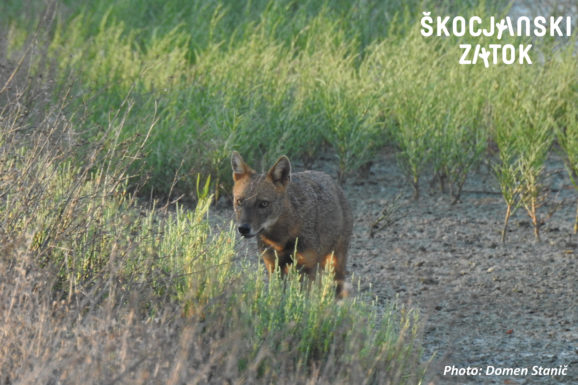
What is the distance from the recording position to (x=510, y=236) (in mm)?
7277

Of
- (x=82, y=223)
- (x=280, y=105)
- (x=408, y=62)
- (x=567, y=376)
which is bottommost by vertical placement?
(x=567, y=376)

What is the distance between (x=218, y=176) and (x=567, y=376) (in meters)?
3.40

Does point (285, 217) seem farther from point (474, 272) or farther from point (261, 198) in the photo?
point (474, 272)

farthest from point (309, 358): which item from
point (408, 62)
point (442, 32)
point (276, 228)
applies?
point (442, 32)

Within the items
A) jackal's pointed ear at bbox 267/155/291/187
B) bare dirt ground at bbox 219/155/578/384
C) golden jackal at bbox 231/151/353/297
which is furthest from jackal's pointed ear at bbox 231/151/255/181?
bare dirt ground at bbox 219/155/578/384

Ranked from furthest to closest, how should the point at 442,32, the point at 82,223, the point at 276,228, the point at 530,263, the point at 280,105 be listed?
the point at 442,32 < the point at 280,105 < the point at 530,263 < the point at 276,228 < the point at 82,223

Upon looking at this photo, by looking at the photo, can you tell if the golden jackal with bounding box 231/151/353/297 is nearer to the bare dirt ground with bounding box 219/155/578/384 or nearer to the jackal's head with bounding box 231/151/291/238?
the jackal's head with bounding box 231/151/291/238

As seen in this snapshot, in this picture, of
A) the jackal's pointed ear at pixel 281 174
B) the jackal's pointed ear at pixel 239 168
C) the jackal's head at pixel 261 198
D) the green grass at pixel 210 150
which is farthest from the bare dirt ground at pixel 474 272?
the jackal's pointed ear at pixel 239 168

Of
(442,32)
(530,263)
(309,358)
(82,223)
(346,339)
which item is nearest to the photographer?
(346,339)

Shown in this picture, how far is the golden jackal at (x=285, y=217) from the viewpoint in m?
5.39

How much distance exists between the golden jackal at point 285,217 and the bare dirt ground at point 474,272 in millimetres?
445

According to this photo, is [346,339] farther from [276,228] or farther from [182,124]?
[182,124]

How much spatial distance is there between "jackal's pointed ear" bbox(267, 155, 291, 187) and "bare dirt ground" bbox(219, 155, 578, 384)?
25.4 inches

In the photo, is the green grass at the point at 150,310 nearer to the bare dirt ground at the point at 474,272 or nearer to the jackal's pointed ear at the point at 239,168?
the bare dirt ground at the point at 474,272
